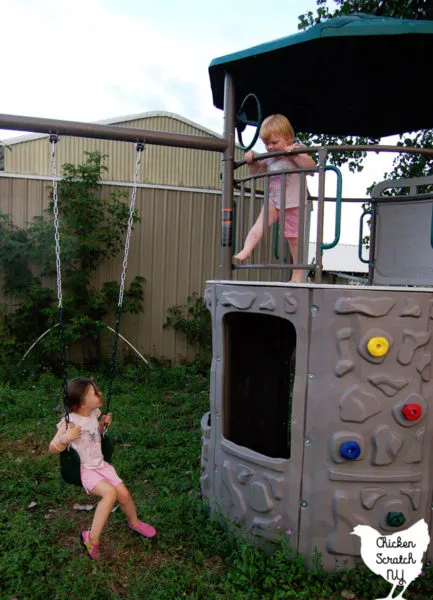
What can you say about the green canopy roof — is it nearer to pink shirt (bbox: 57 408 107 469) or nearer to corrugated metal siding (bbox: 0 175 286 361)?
pink shirt (bbox: 57 408 107 469)

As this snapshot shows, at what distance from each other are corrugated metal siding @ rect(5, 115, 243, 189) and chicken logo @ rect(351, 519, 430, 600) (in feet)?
34.3

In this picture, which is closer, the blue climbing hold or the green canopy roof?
the blue climbing hold

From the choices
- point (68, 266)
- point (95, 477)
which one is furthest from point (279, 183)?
point (68, 266)

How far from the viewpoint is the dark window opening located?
4129 millimetres

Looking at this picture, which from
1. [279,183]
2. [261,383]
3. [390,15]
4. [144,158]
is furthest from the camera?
[144,158]

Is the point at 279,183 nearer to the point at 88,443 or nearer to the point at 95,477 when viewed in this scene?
the point at 88,443

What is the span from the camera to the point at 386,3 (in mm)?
6883

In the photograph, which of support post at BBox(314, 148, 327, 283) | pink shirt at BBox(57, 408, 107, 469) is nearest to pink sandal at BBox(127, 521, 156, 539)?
pink shirt at BBox(57, 408, 107, 469)

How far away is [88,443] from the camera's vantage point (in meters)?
3.06

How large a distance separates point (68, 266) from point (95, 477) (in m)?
4.70

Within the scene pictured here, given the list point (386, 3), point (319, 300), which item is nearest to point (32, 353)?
point (319, 300)

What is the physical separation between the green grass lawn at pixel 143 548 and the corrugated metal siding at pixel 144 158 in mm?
9158

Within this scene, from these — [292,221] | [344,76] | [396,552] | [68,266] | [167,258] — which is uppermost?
[344,76]

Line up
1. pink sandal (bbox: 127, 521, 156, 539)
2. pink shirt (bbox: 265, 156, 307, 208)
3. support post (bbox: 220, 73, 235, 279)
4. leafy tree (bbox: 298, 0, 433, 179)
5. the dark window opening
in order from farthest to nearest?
leafy tree (bbox: 298, 0, 433, 179) < the dark window opening < support post (bbox: 220, 73, 235, 279) < pink shirt (bbox: 265, 156, 307, 208) < pink sandal (bbox: 127, 521, 156, 539)
